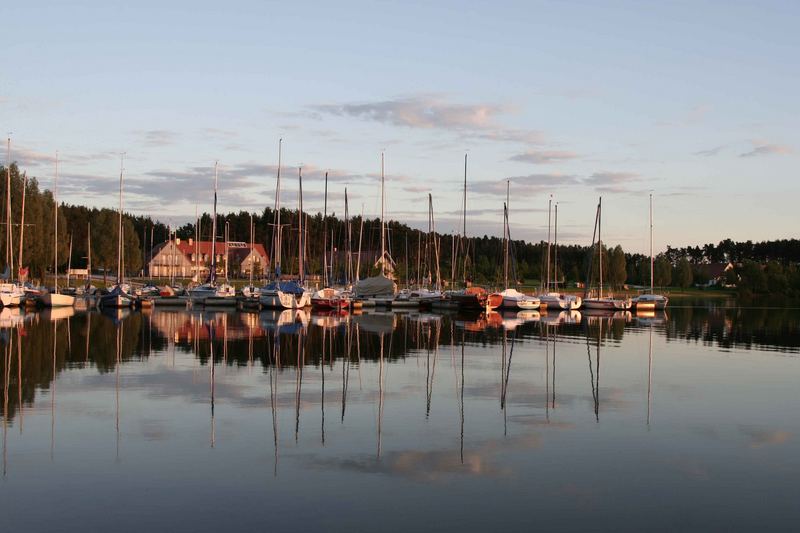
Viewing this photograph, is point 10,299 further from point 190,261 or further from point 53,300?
point 190,261

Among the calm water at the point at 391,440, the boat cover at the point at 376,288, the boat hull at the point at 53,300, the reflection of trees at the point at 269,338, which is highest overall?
the boat cover at the point at 376,288

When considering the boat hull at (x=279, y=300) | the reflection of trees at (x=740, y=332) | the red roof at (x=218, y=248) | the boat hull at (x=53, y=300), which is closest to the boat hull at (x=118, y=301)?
the boat hull at (x=53, y=300)

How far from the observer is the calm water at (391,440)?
37.5 feet

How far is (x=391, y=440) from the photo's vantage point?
52.8 feet

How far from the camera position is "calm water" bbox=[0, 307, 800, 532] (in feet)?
37.5

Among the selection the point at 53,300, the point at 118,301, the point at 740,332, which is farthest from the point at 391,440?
the point at 53,300

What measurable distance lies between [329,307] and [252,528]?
5862cm

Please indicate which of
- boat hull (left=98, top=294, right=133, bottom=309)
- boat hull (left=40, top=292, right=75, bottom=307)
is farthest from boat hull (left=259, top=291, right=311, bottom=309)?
boat hull (left=40, top=292, right=75, bottom=307)

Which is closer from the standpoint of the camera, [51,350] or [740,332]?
[51,350]

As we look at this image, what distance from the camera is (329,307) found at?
69.1 metres

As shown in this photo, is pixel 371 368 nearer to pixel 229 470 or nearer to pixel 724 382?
pixel 724 382

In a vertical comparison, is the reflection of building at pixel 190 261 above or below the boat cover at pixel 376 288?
above

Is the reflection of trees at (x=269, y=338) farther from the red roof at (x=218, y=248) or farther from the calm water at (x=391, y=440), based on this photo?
the red roof at (x=218, y=248)

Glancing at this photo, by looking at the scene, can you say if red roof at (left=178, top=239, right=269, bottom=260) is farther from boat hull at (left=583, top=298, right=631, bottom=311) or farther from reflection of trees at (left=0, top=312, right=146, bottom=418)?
reflection of trees at (left=0, top=312, right=146, bottom=418)
